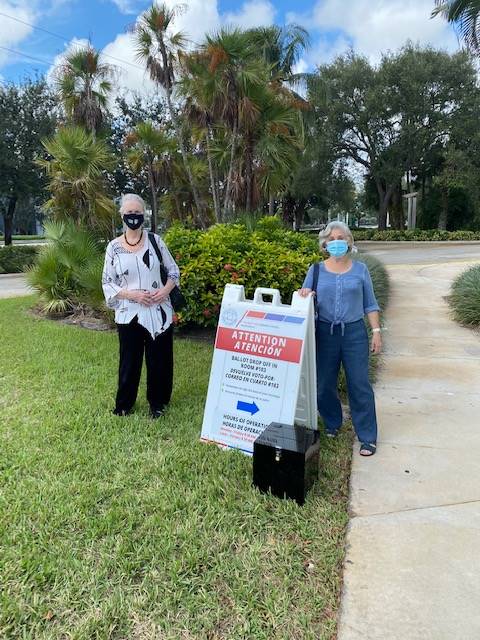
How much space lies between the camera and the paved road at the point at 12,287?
42.9ft

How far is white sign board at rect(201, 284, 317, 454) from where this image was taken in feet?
11.0

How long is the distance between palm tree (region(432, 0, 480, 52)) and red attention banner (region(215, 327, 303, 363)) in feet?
33.7

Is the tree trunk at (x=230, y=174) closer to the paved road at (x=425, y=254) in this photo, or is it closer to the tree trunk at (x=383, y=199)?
the paved road at (x=425, y=254)

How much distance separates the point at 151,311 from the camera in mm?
3916

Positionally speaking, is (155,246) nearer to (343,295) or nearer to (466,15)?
(343,295)

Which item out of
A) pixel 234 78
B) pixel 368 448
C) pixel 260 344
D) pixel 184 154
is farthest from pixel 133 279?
pixel 184 154

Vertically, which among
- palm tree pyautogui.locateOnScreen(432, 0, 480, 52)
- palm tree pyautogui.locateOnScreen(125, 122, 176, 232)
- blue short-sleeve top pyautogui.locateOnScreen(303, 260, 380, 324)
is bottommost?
blue short-sleeve top pyautogui.locateOnScreen(303, 260, 380, 324)

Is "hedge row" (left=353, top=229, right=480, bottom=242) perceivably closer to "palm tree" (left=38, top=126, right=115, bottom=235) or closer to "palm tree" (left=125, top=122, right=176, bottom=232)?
"palm tree" (left=125, top=122, right=176, bottom=232)

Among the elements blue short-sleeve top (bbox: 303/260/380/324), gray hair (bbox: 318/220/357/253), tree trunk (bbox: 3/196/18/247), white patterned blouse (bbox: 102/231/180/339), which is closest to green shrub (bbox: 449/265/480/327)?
blue short-sleeve top (bbox: 303/260/380/324)

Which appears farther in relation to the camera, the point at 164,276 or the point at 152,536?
the point at 164,276

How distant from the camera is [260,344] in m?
3.46

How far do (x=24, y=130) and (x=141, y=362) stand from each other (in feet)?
74.2

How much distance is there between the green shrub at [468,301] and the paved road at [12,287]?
29.3 feet

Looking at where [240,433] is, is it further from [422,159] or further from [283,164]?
[422,159]
